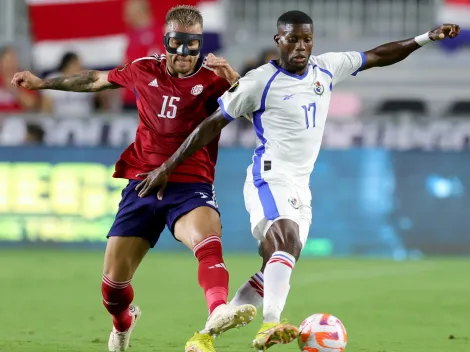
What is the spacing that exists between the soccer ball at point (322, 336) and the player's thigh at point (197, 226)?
868 millimetres

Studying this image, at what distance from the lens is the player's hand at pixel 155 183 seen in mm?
7215

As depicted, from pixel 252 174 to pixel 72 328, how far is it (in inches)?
92.4

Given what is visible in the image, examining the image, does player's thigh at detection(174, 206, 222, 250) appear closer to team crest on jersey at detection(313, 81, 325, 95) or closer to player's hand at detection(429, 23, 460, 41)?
team crest on jersey at detection(313, 81, 325, 95)

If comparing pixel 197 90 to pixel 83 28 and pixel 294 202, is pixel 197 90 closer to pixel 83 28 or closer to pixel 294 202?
pixel 294 202

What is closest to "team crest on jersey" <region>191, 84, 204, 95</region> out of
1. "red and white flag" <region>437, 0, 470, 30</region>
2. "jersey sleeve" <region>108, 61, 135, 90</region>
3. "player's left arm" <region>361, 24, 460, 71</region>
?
"jersey sleeve" <region>108, 61, 135, 90</region>

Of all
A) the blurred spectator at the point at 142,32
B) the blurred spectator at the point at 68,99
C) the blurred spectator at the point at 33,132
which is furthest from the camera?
the blurred spectator at the point at 142,32

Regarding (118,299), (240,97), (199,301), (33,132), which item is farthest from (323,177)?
(240,97)

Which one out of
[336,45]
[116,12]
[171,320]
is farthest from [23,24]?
[171,320]

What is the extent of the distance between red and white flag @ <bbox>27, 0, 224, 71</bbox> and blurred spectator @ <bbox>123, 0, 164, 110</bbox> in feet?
1.42

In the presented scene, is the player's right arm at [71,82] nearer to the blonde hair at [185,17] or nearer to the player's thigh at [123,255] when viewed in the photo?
the blonde hair at [185,17]

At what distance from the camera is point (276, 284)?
6809 mm

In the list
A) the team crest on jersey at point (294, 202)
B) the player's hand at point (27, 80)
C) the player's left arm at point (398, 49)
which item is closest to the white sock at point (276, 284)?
the team crest on jersey at point (294, 202)

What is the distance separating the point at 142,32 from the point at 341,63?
10.9 meters

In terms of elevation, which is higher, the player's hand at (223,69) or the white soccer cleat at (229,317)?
the player's hand at (223,69)
